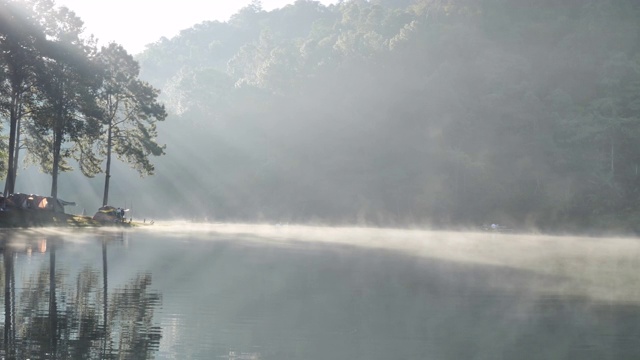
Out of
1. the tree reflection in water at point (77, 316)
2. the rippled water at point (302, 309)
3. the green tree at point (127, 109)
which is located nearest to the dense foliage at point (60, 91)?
the green tree at point (127, 109)

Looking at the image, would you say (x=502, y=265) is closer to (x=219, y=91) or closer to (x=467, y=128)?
(x=467, y=128)

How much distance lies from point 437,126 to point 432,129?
1.18 meters

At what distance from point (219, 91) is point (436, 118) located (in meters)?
59.6

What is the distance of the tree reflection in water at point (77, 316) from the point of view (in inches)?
526

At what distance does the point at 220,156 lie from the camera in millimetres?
150375

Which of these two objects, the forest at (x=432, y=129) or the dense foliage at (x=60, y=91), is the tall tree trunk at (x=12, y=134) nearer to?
the dense foliage at (x=60, y=91)

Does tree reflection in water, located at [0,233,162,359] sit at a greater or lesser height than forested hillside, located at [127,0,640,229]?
lesser

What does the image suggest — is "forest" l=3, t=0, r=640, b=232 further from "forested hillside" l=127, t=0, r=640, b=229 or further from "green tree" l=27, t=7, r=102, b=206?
"green tree" l=27, t=7, r=102, b=206

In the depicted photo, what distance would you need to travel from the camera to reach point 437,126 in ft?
448

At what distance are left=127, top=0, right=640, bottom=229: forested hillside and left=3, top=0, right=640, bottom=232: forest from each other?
322mm

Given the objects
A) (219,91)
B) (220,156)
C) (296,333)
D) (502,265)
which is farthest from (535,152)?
(296,333)

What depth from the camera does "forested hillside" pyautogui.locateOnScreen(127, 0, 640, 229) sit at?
12244 cm

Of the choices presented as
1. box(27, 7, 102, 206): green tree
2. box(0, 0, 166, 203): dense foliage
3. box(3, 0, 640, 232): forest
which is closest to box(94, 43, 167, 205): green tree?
box(0, 0, 166, 203): dense foliage

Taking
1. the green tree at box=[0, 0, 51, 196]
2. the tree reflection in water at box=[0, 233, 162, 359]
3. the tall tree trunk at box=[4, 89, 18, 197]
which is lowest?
the tree reflection in water at box=[0, 233, 162, 359]
